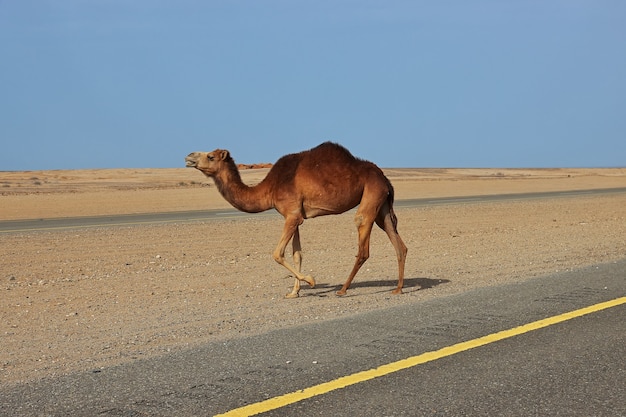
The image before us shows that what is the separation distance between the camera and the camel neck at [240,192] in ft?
39.0

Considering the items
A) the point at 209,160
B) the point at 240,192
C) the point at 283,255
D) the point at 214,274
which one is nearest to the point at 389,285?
the point at 283,255

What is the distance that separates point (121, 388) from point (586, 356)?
3604 mm

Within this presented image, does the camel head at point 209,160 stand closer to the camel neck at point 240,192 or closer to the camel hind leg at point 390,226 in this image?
the camel neck at point 240,192

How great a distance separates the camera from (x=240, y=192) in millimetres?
11969

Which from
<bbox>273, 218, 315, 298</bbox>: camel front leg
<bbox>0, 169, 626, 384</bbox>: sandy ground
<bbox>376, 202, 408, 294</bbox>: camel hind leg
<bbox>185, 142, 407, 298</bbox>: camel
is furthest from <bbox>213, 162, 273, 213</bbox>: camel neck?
<bbox>376, 202, 408, 294</bbox>: camel hind leg

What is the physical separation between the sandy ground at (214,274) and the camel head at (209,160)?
5.76 feet

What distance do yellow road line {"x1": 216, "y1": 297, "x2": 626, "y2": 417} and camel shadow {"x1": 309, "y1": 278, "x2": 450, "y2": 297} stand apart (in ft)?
11.2

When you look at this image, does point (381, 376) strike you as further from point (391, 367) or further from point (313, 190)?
point (313, 190)

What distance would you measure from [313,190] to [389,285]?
6.90 feet

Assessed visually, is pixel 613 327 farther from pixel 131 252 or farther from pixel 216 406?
pixel 131 252

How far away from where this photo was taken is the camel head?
11.9 metres

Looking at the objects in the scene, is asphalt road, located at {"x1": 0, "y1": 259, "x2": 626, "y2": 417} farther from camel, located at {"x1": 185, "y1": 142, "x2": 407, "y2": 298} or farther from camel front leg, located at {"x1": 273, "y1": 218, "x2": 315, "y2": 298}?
camel, located at {"x1": 185, "y1": 142, "x2": 407, "y2": 298}

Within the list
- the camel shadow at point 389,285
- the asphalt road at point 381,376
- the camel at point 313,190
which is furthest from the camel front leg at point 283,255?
the asphalt road at point 381,376

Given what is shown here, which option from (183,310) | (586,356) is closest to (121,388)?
(586,356)
